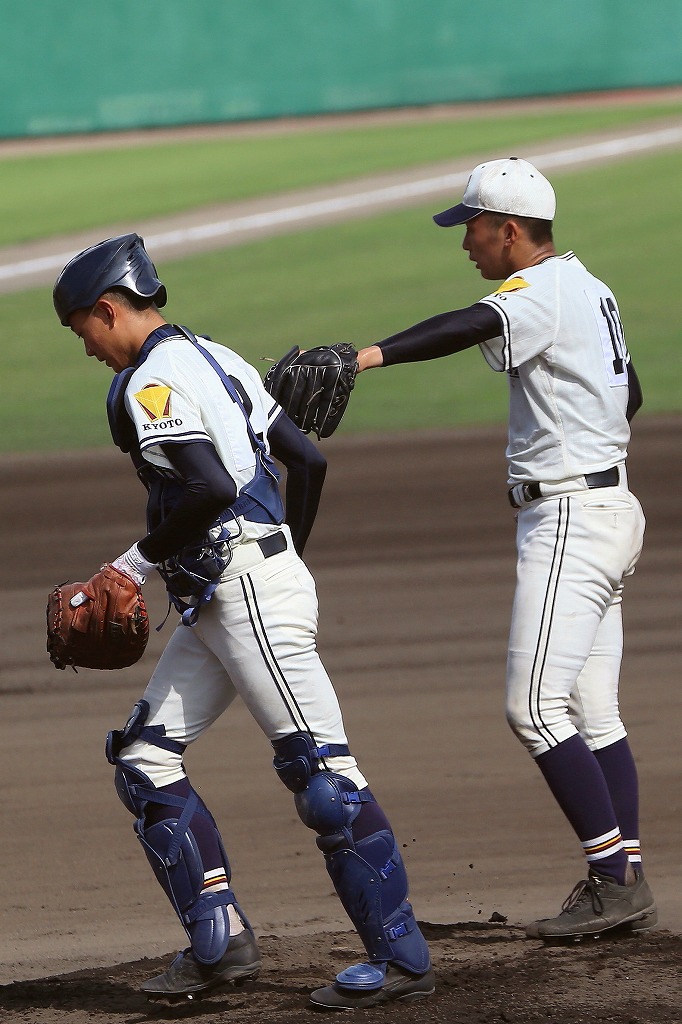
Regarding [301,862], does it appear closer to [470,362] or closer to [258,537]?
[258,537]

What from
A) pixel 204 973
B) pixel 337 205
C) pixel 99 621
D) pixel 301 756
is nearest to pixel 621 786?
pixel 301 756

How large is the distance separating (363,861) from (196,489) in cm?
98

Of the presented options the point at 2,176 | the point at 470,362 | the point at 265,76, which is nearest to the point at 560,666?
the point at 470,362

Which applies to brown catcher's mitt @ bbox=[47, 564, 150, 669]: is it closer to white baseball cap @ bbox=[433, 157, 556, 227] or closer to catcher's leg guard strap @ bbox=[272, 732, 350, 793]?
catcher's leg guard strap @ bbox=[272, 732, 350, 793]

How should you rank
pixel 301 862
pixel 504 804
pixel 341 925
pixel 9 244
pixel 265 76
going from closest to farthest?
1. pixel 341 925
2. pixel 301 862
3. pixel 504 804
4. pixel 9 244
5. pixel 265 76

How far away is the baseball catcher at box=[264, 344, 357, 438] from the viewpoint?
382 centimetres

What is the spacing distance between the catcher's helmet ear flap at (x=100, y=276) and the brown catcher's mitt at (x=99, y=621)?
0.65 m

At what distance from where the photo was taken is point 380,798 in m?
5.25

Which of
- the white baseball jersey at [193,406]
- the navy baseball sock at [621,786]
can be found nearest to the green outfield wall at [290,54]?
the navy baseball sock at [621,786]

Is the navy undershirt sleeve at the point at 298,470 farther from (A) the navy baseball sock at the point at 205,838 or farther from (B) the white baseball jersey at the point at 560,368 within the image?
(A) the navy baseball sock at the point at 205,838

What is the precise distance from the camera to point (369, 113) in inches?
1188

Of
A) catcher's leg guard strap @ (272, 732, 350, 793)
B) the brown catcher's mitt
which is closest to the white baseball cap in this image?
the brown catcher's mitt

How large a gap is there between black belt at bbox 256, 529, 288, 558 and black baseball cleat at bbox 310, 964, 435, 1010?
1037 millimetres

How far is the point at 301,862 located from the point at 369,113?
88.9 feet
